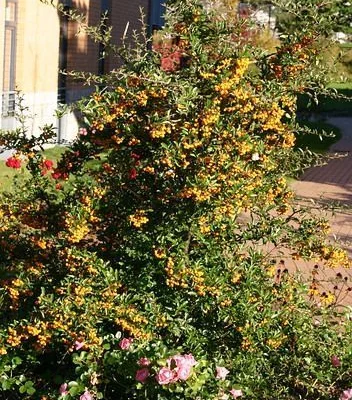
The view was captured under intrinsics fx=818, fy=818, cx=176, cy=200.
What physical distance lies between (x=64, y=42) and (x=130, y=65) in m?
14.0

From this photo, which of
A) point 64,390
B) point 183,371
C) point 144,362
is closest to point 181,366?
point 183,371

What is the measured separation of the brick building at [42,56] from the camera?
50.0 ft

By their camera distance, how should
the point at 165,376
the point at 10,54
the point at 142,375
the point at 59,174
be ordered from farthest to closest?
the point at 10,54 → the point at 59,174 → the point at 142,375 → the point at 165,376

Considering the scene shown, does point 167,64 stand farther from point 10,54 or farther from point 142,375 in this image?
point 10,54

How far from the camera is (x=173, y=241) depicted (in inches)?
173

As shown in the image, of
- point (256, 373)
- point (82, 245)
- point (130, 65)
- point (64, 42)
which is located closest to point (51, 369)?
point (82, 245)

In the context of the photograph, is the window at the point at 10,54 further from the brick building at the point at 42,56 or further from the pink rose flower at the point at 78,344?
the pink rose flower at the point at 78,344

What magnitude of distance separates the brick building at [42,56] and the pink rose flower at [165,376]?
989 cm

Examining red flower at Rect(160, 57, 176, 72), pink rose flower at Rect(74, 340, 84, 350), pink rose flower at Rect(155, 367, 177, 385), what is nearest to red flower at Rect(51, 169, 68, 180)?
red flower at Rect(160, 57, 176, 72)

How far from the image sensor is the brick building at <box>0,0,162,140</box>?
50.0 ft

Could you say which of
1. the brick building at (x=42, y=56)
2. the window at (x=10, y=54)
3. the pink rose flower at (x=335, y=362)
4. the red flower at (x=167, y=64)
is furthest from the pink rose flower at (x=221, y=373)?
the window at (x=10, y=54)

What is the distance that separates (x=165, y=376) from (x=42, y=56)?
13554 mm

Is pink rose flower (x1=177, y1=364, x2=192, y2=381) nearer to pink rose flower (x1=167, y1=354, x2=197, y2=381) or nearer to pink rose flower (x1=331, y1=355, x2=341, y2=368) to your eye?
pink rose flower (x1=167, y1=354, x2=197, y2=381)

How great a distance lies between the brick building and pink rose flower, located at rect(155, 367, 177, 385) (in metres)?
9.89
